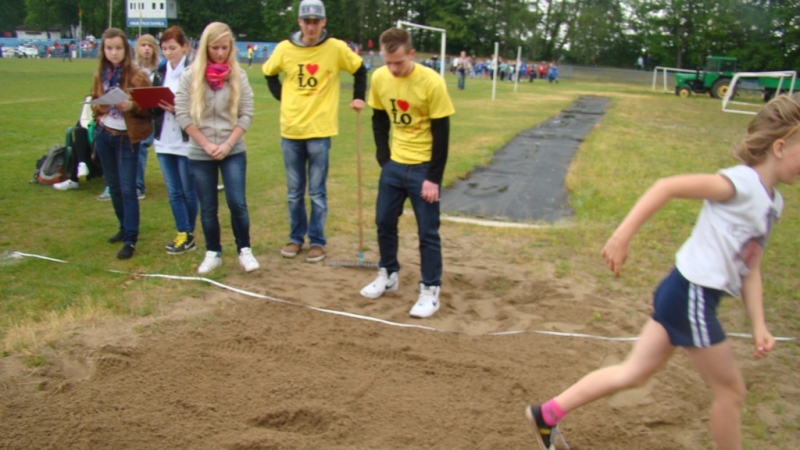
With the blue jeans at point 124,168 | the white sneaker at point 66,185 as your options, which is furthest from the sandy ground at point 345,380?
the white sneaker at point 66,185

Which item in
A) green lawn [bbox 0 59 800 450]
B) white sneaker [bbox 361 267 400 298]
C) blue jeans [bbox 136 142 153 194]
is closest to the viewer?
green lawn [bbox 0 59 800 450]

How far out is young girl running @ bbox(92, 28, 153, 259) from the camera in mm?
5637

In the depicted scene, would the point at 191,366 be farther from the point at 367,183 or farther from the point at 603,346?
the point at 367,183


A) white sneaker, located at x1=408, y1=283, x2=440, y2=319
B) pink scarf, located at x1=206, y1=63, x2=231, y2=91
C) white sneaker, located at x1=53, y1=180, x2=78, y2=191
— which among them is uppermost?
pink scarf, located at x1=206, y1=63, x2=231, y2=91

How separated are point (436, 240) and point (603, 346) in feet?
4.53

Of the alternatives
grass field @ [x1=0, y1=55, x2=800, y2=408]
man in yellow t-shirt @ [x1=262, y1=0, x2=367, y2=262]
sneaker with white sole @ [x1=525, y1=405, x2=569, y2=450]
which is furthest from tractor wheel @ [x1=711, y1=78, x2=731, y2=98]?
sneaker with white sole @ [x1=525, y1=405, x2=569, y2=450]

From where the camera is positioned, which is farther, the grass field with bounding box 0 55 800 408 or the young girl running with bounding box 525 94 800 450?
the grass field with bounding box 0 55 800 408

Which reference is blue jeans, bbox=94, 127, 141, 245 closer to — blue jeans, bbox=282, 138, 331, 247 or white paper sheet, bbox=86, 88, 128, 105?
white paper sheet, bbox=86, 88, 128, 105

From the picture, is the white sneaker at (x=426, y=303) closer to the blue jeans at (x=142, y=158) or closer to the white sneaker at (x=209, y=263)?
the white sneaker at (x=209, y=263)

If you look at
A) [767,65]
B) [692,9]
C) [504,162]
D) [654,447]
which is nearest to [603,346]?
[654,447]

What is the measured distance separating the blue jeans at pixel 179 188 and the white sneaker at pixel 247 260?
887 mm

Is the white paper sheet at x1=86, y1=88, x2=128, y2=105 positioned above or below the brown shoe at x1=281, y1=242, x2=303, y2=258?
above

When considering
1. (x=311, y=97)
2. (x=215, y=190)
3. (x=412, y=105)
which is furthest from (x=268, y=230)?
(x=412, y=105)

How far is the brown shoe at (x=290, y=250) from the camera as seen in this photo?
5.94 meters
